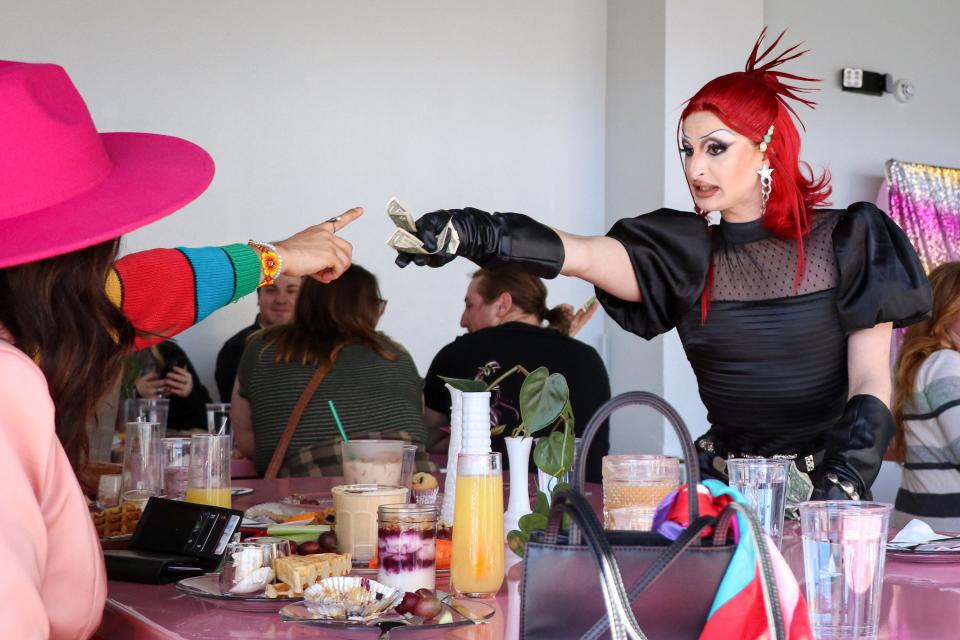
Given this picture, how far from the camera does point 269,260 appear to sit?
6.58 ft

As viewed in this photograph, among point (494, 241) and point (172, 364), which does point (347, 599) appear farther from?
point (172, 364)

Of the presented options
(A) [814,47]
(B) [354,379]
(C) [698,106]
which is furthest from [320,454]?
(A) [814,47]

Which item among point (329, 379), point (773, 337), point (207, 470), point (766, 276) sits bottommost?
point (207, 470)

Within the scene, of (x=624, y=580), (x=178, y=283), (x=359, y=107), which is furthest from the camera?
(x=359, y=107)

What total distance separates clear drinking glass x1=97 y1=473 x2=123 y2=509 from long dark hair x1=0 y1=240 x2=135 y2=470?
926 millimetres

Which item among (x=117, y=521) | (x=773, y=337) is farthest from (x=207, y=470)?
(x=773, y=337)

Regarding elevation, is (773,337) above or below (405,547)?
above

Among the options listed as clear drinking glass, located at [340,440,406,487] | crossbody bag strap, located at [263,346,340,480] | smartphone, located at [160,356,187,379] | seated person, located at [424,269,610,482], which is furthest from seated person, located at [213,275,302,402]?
clear drinking glass, located at [340,440,406,487]

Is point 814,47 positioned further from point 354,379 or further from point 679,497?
point 679,497

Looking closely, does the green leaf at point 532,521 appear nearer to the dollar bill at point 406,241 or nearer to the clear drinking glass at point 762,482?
the clear drinking glass at point 762,482

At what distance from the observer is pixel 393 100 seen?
4840mm

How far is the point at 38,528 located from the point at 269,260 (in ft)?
3.45

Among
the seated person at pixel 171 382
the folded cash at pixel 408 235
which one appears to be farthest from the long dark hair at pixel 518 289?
the folded cash at pixel 408 235

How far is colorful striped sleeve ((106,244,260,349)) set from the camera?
6.30 ft
